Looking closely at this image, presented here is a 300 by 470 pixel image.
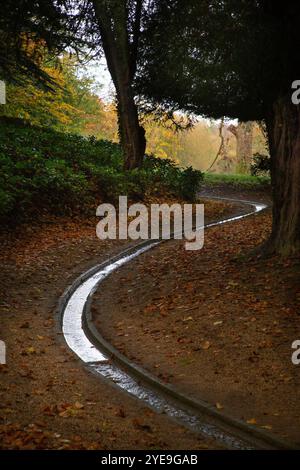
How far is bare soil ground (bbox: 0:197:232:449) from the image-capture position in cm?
519

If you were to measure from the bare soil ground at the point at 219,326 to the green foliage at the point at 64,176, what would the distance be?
16.7 ft

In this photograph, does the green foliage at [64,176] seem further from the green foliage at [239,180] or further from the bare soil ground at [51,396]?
the green foliage at [239,180]

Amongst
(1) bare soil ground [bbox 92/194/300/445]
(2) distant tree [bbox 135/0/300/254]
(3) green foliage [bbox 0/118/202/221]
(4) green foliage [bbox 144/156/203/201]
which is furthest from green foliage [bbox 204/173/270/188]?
(2) distant tree [bbox 135/0/300/254]

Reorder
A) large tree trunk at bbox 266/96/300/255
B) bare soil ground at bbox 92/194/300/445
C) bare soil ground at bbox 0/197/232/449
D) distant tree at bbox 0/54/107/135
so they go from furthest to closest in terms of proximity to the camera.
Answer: distant tree at bbox 0/54/107/135, large tree trunk at bbox 266/96/300/255, bare soil ground at bbox 92/194/300/445, bare soil ground at bbox 0/197/232/449

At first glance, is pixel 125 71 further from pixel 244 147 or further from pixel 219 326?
pixel 244 147

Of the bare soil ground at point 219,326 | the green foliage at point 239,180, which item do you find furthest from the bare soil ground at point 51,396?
the green foliage at point 239,180

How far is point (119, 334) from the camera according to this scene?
891 cm

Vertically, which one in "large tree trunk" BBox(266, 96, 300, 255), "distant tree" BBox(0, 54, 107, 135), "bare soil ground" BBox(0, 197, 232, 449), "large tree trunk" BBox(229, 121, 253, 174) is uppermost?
"distant tree" BBox(0, 54, 107, 135)

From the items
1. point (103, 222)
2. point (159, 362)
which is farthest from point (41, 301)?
point (103, 222)

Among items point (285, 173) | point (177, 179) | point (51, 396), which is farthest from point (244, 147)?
point (51, 396)

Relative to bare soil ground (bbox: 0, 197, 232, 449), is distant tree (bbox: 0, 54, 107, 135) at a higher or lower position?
higher

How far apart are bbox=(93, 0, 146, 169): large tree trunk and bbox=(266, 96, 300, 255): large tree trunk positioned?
10162 mm

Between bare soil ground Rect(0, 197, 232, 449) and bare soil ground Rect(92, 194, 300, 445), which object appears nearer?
bare soil ground Rect(0, 197, 232, 449)

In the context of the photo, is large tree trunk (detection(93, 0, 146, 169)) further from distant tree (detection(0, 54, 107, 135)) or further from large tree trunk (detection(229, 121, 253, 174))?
large tree trunk (detection(229, 121, 253, 174))
